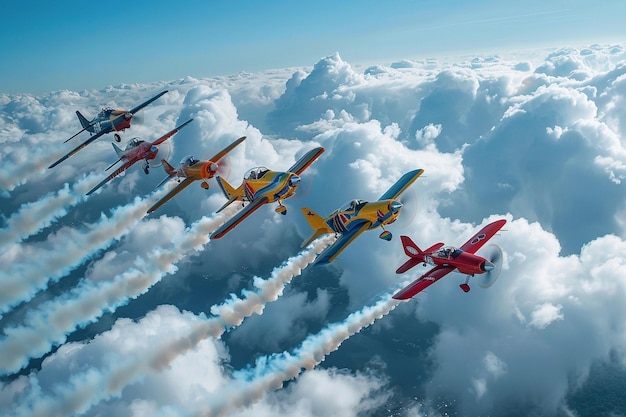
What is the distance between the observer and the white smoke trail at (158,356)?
6053cm

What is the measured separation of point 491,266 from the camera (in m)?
53.8

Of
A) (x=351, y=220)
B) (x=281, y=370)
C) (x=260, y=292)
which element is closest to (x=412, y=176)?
(x=351, y=220)

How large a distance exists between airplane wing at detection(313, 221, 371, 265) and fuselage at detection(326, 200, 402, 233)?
0.85 metres

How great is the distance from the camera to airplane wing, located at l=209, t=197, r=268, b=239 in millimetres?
52787

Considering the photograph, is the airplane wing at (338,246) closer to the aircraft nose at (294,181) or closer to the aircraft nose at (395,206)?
the aircraft nose at (395,206)

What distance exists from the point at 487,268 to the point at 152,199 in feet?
200

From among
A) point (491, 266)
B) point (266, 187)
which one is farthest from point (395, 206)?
point (266, 187)

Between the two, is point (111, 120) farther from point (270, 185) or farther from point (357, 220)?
point (357, 220)

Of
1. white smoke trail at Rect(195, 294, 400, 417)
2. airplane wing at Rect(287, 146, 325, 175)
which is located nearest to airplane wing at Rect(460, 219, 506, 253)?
white smoke trail at Rect(195, 294, 400, 417)

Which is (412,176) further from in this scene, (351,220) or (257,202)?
(257,202)

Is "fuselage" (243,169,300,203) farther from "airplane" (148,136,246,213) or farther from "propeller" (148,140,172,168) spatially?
"propeller" (148,140,172,168)

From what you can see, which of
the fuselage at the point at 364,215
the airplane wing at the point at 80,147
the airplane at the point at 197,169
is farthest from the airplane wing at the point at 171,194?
the fuselage at the point at 364,215

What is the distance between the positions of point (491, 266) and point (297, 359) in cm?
3162

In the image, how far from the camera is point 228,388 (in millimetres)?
70000
